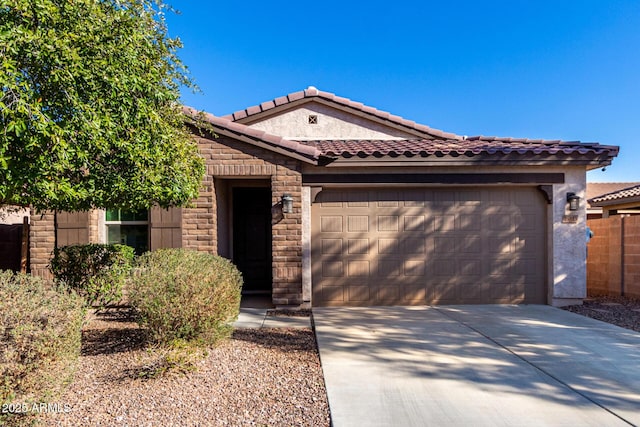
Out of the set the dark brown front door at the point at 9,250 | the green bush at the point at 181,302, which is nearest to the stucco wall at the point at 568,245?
the green bush at the point at 181,302

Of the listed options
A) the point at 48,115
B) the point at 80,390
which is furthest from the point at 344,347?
the point at 48,115

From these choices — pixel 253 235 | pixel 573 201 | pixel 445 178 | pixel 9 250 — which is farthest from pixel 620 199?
pixel 9 250

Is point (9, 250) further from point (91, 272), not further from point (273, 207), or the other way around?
point (273, 207)

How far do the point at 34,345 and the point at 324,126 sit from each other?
971 cm

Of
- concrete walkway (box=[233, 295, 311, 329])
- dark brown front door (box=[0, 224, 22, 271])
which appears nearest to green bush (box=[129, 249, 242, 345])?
concrete walkway (box=[233, 295, 311, 329])

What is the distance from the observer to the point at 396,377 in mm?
4281

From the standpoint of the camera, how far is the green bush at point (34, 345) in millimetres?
2836

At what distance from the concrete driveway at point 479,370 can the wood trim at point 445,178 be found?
2832mm

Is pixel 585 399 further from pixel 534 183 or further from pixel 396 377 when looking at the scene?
pixel 534 183

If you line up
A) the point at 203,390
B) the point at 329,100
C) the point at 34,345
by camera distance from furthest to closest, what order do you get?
the point at 329,100, the point at 203,390, the point at 34,345

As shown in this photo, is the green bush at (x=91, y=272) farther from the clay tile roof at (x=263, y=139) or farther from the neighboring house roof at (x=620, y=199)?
the neighboring house roof at (x=620, y=199)

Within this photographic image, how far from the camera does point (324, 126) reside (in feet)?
38.0

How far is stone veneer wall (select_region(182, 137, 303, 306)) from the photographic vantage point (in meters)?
7.84

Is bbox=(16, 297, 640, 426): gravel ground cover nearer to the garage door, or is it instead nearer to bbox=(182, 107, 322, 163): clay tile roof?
the garage door
